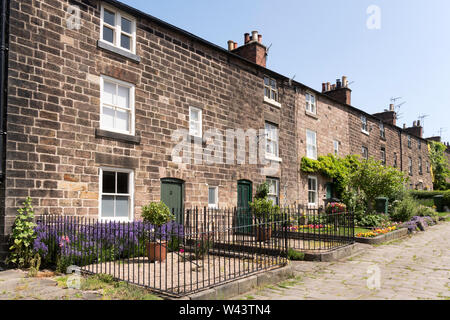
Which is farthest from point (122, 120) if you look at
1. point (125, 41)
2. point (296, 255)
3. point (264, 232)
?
point (296, 255)

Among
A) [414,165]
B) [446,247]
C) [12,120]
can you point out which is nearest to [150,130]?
[12,120]

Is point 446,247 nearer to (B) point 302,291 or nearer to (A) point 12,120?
(B) point 302,291

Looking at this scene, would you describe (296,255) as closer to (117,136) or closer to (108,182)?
(108,182)

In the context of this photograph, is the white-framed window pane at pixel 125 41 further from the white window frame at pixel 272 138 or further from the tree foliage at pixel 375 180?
the tree foliage at pixel 375 180

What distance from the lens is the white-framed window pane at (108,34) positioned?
34.8 ft

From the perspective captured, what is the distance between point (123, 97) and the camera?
36.0ft

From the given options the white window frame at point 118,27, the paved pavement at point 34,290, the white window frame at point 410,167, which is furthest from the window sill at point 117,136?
the white window frame at point 410,167

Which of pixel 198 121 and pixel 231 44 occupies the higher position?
pixel 231 44

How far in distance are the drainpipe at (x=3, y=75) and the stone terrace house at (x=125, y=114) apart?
3 centimetres

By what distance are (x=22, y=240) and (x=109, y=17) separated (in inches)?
264

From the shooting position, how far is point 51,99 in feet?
30.1

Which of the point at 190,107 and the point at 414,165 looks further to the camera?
the point at 414,165

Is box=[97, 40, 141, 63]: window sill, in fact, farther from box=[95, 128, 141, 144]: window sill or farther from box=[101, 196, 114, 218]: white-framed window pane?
box=[101, 196, 114, 218]: white-framed window pane

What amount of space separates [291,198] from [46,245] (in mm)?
11867
